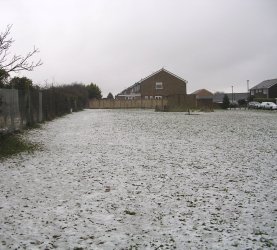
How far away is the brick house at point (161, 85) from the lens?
65.1 m

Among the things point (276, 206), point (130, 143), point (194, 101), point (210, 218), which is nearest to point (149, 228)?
point (210, 218)

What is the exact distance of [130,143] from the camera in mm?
12898

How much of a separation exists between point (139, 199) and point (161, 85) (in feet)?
197

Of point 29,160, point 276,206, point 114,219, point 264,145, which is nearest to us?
point 114,219

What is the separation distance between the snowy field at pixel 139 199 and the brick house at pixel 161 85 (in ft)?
180

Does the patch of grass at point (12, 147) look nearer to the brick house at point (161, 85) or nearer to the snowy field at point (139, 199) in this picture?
the snowy field at point (139, 199)

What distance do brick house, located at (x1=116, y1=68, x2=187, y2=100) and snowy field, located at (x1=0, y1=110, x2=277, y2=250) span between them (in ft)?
180

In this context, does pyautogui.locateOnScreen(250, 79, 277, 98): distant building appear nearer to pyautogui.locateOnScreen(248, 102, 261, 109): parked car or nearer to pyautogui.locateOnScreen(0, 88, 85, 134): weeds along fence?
pyautogui.locateOnScreen(248, 102, 261, 109): parked car

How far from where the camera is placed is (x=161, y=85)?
65250mm

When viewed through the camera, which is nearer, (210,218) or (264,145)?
(210,218)

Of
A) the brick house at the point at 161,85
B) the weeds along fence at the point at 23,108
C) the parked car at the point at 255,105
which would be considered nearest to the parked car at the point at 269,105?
the parked car at the point at 255,105

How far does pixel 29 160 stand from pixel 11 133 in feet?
16.9

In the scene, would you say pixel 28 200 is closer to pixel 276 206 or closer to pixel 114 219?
pixel 114 219

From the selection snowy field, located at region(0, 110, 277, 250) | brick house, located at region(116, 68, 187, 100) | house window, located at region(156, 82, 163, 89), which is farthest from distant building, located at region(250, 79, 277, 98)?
snowy field, located at region(0, 110, 277, 250)
